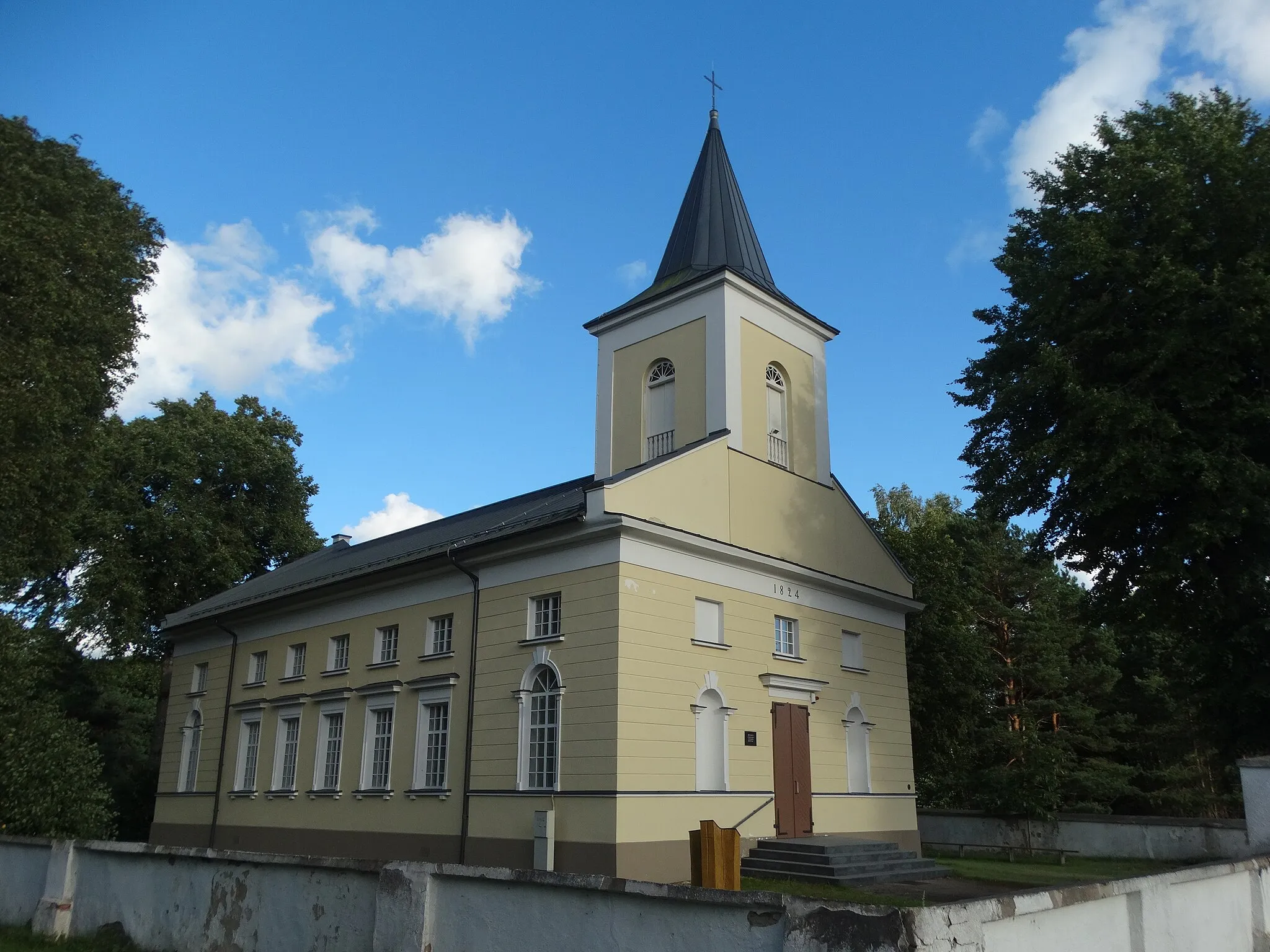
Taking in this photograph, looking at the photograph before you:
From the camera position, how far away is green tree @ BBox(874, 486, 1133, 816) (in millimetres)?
31078

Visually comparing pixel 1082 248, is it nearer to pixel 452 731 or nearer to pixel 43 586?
pixel 452 731

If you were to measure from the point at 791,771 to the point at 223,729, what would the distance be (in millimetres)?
16623

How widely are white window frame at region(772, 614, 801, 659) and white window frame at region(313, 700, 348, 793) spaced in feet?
34.0

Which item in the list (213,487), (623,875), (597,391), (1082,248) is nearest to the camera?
(623,875)

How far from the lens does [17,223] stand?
61.6 feet

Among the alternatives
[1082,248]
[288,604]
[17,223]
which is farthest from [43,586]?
[1082,248]

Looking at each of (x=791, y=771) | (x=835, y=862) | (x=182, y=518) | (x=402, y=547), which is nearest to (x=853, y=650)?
(x=791, y=771)

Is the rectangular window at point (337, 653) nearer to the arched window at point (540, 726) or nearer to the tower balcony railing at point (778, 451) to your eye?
the arched window at point (540, 726)

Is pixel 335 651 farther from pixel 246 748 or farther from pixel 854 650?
pixel 854 650

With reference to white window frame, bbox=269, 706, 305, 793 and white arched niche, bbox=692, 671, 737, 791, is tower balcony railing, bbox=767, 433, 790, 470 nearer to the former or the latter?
white arched niche, bbox=692, 671, 737, 791

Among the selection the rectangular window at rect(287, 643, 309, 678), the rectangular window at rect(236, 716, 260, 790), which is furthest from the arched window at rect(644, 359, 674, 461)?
the rectangular window at rect(236, 716, 260, 790)

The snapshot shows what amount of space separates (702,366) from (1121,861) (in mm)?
14777

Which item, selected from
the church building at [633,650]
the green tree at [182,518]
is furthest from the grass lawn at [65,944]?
the green tree at [182,518]

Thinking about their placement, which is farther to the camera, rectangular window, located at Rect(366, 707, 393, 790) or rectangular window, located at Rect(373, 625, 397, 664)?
rectangular window, located at Rect(373, 625, 397, 664)
